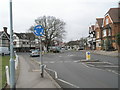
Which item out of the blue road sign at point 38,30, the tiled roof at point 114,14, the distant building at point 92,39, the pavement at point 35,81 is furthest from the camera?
the distant building at point 92,39

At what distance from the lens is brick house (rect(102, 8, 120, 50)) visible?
39969 millimetres

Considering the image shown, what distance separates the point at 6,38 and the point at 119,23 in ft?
132

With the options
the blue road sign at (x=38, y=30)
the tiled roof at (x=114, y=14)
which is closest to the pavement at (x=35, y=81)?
the blue road sign at (x=38, y=30)

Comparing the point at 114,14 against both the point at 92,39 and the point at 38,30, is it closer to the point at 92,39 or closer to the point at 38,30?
the point at 92,39

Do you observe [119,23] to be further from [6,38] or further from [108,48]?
[6,38]

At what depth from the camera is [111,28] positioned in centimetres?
4300

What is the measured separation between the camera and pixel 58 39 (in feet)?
190

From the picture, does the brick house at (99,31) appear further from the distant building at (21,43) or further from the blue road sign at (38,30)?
the blue road sign at (38,30)

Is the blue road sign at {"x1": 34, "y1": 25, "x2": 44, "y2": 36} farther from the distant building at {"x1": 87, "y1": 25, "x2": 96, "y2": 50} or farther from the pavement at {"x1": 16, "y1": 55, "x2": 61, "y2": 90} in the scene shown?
the distant building at {"x1": 87, "y1": 25, "x2": 96, "y2": 50}

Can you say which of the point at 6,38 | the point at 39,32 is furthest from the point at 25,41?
the point at 39,32

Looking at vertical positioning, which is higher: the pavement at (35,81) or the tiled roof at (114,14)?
the tiled roof at (114,14)

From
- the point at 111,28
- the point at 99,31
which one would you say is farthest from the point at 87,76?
the point at 99,31

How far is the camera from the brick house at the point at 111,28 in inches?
1574

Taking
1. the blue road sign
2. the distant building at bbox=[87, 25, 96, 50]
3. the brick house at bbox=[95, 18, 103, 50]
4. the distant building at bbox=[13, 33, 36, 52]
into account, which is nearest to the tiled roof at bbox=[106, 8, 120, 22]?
the brick house at bbox=[95, 18, 103, 50]
